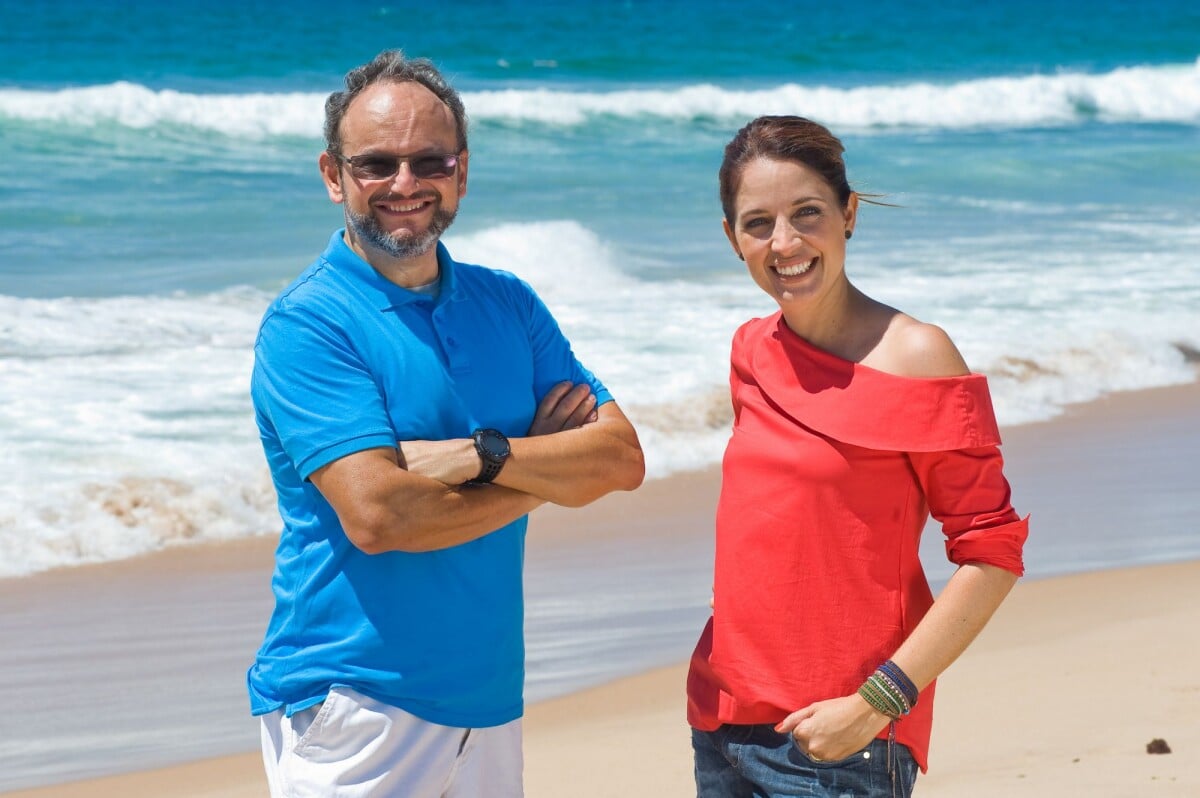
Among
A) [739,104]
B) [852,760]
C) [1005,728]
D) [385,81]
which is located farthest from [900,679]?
[739,104]

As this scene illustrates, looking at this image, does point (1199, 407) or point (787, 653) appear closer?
point (787, 653)

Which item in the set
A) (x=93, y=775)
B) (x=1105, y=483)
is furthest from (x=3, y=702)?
(x=1105, y=483)

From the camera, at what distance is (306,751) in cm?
255

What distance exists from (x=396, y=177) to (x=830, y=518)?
97 cm

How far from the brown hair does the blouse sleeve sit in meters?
0.47

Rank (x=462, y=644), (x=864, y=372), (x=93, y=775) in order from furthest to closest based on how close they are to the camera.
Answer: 1. (x=93, y=775)
2. (x=462, y=644)
3. (x=864, y=372)

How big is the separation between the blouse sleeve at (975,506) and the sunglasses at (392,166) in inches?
38.9

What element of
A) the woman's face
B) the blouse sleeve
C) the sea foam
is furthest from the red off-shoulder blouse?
the sea foam

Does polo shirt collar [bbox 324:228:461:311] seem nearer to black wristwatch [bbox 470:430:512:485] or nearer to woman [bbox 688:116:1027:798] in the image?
black wristwatch [bbox 470:430:512:485]

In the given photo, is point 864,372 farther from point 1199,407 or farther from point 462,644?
point 1199,407

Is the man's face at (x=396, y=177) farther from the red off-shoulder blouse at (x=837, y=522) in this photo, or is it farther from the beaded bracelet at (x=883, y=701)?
the beaded bracelet at (x=883, y=701)

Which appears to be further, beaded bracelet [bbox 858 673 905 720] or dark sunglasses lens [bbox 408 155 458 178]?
dark sunglasses lens [bbox 408 155 458 178]

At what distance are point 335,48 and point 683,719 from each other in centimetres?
3208

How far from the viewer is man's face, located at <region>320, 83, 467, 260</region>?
2.71 meters
